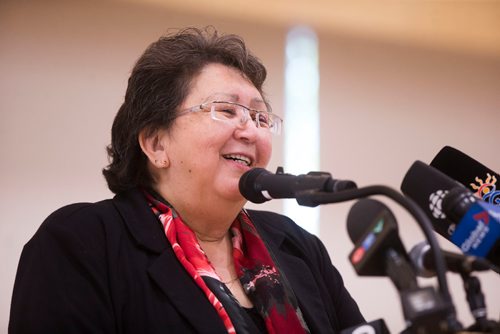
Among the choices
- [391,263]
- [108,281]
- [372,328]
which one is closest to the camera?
[391,263]

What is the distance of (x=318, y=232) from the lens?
8.73 feet

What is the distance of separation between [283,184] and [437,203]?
11.1 inches

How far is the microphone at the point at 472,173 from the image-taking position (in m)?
1.20

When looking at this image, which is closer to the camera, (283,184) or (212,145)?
(283,184)

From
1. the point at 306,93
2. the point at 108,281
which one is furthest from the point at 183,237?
the point at 306,93

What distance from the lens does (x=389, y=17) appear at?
2986 millimetres

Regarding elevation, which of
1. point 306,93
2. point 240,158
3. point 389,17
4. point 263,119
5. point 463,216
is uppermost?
point 389,17

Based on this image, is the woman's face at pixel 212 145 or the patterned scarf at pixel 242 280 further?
the woman's face at pixel 212 145

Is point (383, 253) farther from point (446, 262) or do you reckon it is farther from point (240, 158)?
Result: point (240, 158)

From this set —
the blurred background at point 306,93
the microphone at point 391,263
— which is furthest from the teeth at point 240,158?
the blurred background at point 306,93

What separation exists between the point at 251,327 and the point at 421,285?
2.14ft

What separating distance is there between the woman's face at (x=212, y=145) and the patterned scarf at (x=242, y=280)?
0.11m

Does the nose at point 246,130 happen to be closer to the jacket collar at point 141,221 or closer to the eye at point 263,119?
the eye at point 263,119

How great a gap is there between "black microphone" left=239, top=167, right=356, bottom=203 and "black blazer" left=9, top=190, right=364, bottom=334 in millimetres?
287
